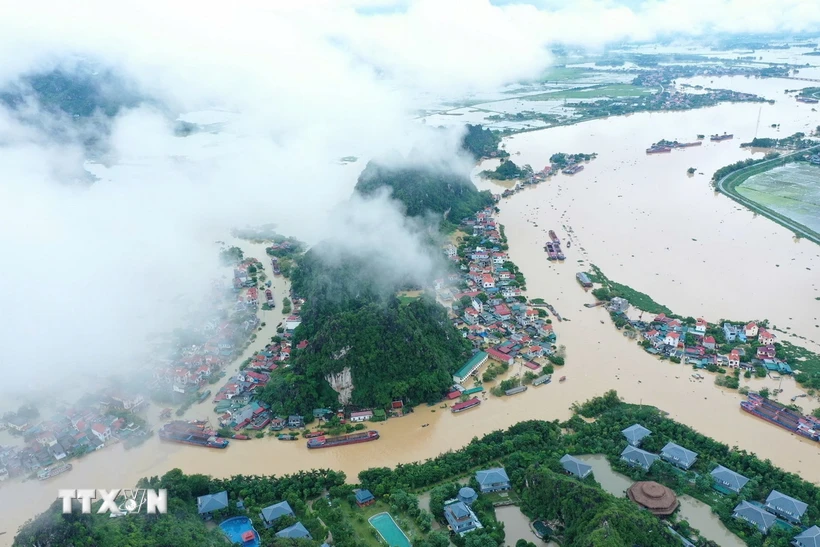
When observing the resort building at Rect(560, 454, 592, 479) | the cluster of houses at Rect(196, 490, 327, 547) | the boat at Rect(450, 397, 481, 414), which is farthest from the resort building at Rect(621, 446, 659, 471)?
the cluster of houses at Rect(196, 490, 327, 547)

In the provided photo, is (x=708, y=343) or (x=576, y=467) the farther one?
(x=708, y=343)

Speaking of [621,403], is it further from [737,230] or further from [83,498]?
[737,230]

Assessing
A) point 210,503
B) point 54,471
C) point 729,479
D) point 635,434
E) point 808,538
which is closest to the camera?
point 808,538

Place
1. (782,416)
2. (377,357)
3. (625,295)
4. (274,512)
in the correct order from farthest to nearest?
1. (625,295)
2. (377,357)
3. (782,416)
4. (274,512)

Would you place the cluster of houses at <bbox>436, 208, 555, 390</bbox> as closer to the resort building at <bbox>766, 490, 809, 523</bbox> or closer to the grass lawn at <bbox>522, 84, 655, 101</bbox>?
the resort building at <bbox>766, 490, 809, 523</bbox>

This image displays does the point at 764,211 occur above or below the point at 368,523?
below

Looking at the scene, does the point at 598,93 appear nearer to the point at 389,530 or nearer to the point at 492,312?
the point at 492,312

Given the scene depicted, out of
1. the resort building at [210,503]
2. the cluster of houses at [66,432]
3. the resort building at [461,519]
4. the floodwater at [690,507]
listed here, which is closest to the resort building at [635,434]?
the floodwater at [690,507]

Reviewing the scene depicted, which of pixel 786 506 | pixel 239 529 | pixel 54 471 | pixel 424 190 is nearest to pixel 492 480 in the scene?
pixel 239 529
